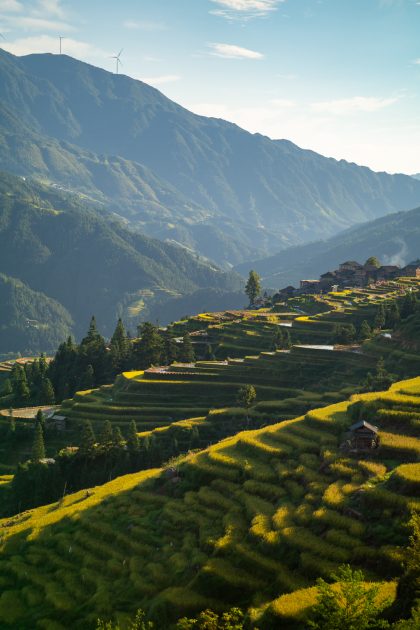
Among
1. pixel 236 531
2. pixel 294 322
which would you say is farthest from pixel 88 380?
pixel 236 531

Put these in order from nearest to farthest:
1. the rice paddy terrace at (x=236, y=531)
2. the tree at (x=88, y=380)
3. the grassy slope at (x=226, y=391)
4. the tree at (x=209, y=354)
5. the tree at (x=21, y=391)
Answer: the rice paddy terrace at (x=236, y=531) < the grassy slope at (x=226, y=391) < the tree at (x=209, y=354) < the tree at (x=88, y=380) < the tree at (x=21, y=391)

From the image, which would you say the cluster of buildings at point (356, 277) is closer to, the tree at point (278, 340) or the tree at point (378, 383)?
the tree at point (278, 340)

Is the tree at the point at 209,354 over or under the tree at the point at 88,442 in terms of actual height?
over

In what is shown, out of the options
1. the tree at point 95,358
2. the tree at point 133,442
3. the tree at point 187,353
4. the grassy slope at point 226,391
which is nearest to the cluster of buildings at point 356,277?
the grassy slope at point 226,391

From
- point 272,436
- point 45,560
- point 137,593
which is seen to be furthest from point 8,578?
point 272,436

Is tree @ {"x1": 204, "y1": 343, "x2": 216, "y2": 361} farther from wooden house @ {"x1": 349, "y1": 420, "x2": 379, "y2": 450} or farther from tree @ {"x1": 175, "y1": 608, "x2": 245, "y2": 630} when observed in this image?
tree @ {"x1": 175, "y1": 608, "x2": 245, "y2": 630}

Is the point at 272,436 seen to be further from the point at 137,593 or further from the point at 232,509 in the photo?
the point at 137,593

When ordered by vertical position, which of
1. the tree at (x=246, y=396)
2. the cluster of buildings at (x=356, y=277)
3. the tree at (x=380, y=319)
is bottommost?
the tree at (x=246, y=396)
